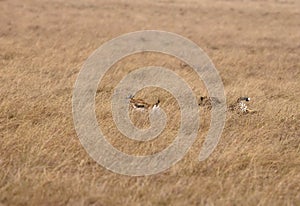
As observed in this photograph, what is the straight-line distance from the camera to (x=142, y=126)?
596 cm

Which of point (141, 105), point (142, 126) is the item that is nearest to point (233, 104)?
point (141, 105)

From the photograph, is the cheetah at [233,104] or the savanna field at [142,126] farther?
the cheetah at [233,104]

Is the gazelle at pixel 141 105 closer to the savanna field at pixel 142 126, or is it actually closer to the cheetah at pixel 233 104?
the savanna field at pixel 142 126

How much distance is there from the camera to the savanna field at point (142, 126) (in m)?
4.05

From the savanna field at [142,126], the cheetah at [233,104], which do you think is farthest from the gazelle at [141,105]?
the cheetah at [233,104]

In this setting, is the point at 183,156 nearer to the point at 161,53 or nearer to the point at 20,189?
the point at 20,189

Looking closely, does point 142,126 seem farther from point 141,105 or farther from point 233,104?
point 233,104

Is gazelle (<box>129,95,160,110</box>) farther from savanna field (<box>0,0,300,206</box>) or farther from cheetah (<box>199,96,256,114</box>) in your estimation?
cheetah (<box>199,96,256,114</box>)

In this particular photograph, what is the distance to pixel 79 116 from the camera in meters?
6.19

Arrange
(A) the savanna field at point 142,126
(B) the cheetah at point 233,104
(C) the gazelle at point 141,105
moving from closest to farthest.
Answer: (A) the savanna field at point 142,126 → (C) the gazelle at point 141,105 → (B) the cheetah at point 233,104

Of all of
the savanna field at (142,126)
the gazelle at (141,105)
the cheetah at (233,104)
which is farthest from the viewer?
the cheetah at (233,104)

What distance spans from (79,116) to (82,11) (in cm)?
1623

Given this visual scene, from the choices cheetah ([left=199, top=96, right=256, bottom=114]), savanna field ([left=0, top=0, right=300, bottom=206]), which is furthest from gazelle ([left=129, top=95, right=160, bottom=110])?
cheetah ([left=199, top=96, right=256, bottom=114])

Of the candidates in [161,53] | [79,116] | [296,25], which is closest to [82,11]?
[161,53]
